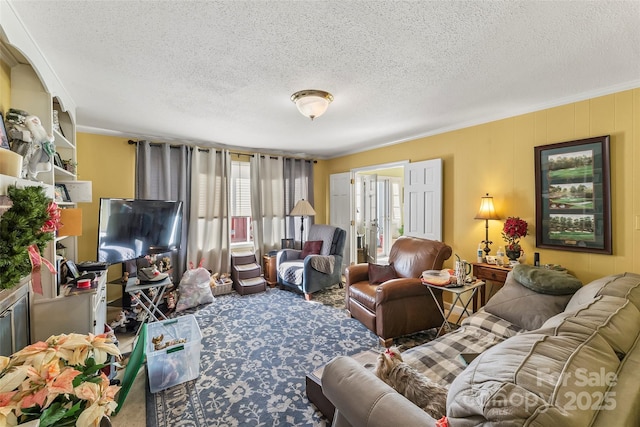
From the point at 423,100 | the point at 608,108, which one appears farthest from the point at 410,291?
the point at 608,108

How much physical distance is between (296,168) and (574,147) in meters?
4.05

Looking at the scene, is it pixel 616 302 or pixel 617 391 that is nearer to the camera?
pixel 617 391

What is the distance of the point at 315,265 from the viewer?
4125mm

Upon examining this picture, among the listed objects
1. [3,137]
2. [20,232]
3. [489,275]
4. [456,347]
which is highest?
[3,137]

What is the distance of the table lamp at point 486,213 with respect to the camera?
10.1 feet

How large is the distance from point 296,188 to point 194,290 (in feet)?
8.49

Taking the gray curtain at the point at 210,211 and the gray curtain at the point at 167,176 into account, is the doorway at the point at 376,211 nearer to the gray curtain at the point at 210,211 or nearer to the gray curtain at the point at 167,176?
the gray curtain at the point at 210,211

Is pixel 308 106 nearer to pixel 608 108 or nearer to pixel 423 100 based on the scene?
pixel 423 100

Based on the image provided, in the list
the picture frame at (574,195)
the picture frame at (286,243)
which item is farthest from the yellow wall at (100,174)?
the picture frame at (574,195)

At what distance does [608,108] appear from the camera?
96.0 inches

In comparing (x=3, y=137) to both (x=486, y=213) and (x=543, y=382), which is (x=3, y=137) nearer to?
(x=543, y=382)

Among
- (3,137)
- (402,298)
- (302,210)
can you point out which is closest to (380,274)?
(402,298)

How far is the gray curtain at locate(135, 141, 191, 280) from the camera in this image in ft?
12.8

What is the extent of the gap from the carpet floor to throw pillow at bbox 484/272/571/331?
95cm
